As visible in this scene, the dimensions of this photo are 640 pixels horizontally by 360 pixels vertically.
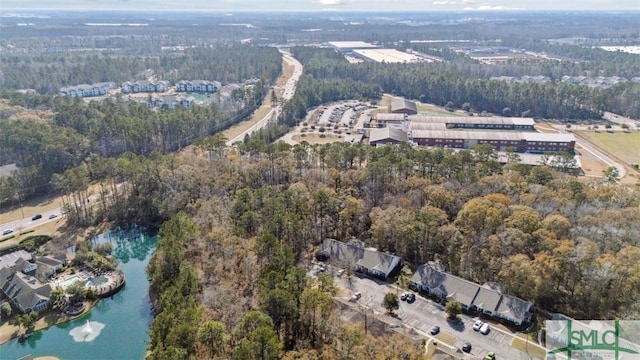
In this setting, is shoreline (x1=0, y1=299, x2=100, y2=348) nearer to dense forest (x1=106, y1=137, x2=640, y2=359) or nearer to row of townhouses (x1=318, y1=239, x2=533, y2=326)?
dense forest (x1=106, y1=137, x2=640, y2=359)

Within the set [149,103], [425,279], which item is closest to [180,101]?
[149,103]

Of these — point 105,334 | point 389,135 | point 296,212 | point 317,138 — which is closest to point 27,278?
point 105,334

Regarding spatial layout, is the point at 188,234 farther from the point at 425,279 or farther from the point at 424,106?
the point at 424,106

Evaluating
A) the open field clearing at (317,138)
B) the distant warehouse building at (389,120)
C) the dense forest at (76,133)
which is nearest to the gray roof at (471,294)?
the dense forest at (76,133)

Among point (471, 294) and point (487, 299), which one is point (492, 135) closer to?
point (471, 294)

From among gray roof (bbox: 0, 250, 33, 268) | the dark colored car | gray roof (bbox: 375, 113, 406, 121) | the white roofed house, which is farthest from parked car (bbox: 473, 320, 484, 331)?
gray roof (bbox: 375, 113, 406, 121)

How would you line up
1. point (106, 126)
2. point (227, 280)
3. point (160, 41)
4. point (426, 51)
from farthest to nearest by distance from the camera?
point (160, 41)
point (426, 51)
point (106, 126)
point (227, 280)

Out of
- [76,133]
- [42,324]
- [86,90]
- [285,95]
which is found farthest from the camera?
[86,90]
